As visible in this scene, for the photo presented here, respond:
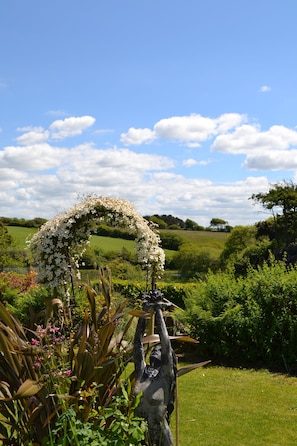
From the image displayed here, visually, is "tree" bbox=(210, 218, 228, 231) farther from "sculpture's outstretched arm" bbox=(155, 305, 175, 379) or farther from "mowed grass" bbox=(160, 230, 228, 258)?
"sculpture's outstretched arm" bbox=(155, 305, 175, 379)

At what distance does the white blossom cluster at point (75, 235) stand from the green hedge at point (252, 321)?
52.9 inches

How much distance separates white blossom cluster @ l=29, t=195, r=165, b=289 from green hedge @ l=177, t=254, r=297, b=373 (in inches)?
52.9

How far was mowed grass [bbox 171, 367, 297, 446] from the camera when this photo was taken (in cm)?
500

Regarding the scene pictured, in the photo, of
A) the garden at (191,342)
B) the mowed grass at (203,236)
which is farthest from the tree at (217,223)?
Answer: the garden at (191,342)

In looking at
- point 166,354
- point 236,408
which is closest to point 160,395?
point 166,354

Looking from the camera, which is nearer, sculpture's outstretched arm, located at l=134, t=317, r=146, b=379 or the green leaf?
the green leaf

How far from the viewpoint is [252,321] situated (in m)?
8.20

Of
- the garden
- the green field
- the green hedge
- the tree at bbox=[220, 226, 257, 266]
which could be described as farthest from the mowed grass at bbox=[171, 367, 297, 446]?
the tree at bbox=[220, 226, 257, 266]

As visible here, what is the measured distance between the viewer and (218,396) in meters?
6.46

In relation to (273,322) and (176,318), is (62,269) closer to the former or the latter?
(176,318)

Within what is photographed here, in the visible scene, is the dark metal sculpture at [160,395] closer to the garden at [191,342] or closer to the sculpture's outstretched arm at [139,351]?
the sculpture's outstretched arm at [139,351]

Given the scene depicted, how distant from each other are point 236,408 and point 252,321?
7.93 feet

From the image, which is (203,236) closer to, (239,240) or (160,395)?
(239,240)

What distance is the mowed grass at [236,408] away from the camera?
5002mm
